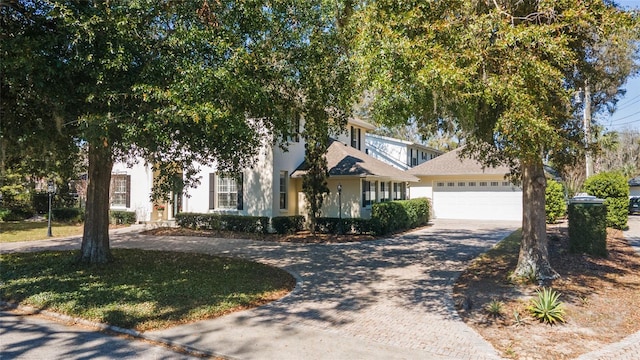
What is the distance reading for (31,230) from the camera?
19.0 metres

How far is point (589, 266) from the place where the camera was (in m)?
10.5

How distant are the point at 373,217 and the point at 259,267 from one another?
26.2 ft

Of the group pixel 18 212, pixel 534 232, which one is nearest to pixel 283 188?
pixel 534 232

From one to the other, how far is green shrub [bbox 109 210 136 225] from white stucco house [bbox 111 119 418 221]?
35 centimetres

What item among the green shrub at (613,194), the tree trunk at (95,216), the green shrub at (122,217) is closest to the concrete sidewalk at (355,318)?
the tree trunk at (95,216)

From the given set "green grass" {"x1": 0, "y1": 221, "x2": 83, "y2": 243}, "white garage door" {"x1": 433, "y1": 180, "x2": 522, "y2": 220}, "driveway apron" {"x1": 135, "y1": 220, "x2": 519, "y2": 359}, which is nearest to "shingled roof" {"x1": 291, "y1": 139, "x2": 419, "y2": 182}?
"white garage door" {"x1": 433, "y1": 180, "x2": 522, "y2": 220}

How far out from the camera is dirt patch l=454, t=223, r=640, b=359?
5.63 metres

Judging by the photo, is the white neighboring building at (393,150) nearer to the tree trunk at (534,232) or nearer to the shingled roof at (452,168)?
the shingled roof at (452,168)

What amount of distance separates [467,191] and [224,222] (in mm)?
15988

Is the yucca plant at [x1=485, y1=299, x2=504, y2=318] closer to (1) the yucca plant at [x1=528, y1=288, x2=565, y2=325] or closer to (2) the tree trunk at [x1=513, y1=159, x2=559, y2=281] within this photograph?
(1) the yucca plant at [x1=528, y1=288, x2=565, y2=325]

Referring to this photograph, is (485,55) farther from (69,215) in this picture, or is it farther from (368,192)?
(69,215)

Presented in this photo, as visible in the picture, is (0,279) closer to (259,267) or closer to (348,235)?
(259,267)

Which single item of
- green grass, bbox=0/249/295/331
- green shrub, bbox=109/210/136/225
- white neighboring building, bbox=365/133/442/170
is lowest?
green grass, bbox=0/249/295/331

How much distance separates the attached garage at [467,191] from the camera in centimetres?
2569
